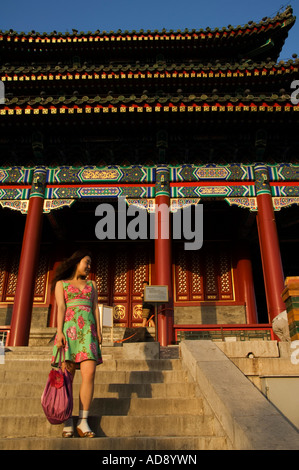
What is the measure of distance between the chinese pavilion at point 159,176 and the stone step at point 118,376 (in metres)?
2.92

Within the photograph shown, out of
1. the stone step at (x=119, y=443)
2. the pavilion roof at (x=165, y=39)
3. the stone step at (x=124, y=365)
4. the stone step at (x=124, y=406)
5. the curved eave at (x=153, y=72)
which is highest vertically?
the pavilion roof at (x=165, y=39)

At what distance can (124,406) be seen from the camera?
3.67 m

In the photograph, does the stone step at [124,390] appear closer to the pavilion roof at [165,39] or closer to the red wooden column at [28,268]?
the red wooden column at [28,268]

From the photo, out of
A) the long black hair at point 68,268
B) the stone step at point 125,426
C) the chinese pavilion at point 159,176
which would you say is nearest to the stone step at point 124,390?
the stone step at point 125,426

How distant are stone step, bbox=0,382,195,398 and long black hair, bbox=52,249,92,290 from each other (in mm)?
1411

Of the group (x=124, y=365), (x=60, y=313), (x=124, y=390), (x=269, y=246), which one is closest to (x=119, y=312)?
(x=269, y=246)

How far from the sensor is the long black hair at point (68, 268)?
11.3ft

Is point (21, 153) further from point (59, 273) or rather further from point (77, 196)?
point (59, 273)

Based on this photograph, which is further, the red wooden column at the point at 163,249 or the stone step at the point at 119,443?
the red wooden column at the point at 163,249

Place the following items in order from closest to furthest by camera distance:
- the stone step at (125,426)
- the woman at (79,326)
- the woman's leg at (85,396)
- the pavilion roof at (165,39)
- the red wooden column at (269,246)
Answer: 1. the woman's leg at (85,396)
2. the woman at (79,326)
3. the stone step at (125,426)
4. the red wooden column at (269,246)
5. the pavilion roof at (165,39)

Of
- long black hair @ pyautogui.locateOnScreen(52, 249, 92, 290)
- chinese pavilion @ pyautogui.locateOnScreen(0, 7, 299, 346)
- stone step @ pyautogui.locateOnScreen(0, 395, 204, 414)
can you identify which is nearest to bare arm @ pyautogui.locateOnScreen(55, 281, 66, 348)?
long black hair @ pyautogui.locateOnScreen(52, 249, 92, 290)

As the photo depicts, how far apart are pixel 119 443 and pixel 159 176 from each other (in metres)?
7.71

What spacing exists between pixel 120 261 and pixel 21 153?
15.2 ft

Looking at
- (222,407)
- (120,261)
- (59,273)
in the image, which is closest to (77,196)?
(120,261)
